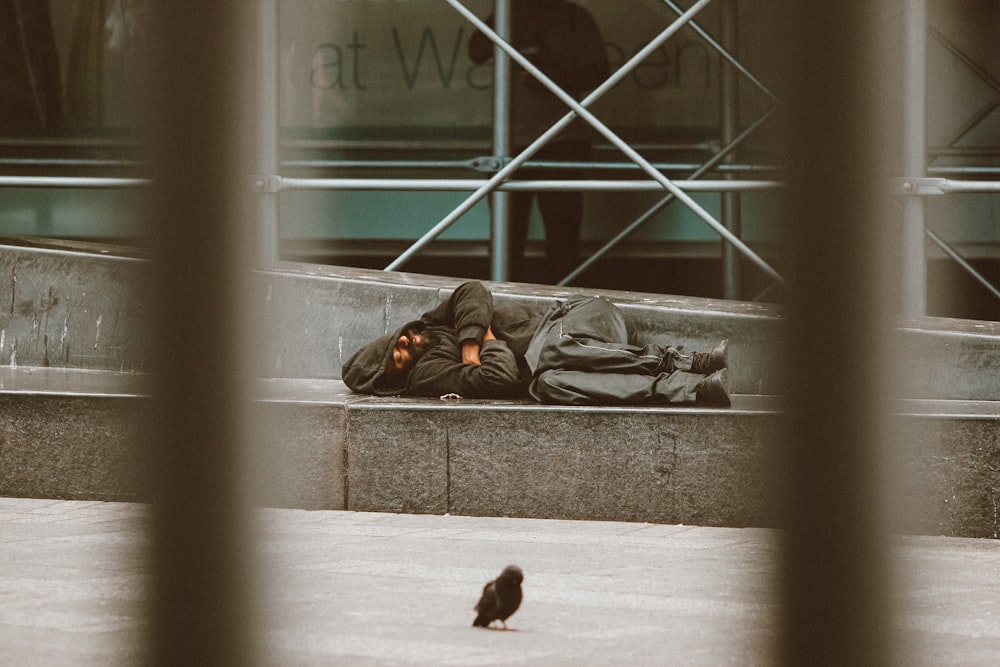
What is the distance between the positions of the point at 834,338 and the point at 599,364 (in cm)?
527

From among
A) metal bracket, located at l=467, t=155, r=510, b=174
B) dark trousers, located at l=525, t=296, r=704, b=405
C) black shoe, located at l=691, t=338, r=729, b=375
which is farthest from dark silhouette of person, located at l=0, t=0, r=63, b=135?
black shoe, located at l=691, t=338, r=729, b=375

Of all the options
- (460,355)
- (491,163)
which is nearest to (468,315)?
(460,355)

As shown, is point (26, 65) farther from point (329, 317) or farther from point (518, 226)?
point (329, 317)

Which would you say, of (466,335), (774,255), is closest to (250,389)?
(774,255)

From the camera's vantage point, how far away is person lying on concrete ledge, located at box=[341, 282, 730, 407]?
237 inches

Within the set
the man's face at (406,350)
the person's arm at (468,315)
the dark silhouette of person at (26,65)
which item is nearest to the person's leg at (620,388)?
the person's arm at (468,315)

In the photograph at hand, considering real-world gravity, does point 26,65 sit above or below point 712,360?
above

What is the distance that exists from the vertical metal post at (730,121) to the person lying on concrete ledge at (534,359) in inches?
78.3

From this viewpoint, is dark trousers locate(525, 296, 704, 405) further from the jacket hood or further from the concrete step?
the jacket hood

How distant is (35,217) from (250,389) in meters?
11.5

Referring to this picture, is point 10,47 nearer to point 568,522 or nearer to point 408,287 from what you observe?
point 408,287

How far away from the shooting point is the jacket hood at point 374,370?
21.3ft

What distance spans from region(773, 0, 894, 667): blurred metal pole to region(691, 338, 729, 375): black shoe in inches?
202

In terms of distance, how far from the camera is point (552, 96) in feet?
30.8
